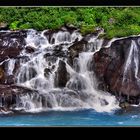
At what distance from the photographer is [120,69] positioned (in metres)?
4.27

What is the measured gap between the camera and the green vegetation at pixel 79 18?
13.8 ft

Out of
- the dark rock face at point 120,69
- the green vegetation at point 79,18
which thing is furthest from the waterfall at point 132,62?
the green vegetation at point 79,18

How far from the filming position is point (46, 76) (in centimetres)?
426

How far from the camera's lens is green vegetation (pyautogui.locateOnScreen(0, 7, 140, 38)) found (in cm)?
421

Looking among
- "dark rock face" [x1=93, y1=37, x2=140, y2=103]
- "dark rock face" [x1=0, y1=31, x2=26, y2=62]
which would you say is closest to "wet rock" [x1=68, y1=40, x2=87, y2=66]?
"dark rock face" [x1=93, y1=37, x2=140, y2=103]

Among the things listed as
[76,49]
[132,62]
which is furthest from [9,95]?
[132,62]

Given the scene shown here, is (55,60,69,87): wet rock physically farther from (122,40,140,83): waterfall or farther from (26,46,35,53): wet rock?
(122,40,140,83): waterfall

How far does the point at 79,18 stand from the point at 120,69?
0.66m

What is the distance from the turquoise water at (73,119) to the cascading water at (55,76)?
6 cm

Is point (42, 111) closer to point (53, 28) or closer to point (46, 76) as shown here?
point (46, 76)

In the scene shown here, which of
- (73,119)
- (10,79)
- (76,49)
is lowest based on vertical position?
(73,119)

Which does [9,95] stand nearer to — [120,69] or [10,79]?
[10,79]

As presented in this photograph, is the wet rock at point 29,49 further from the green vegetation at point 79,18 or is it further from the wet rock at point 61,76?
the wet rock at point 61,76
